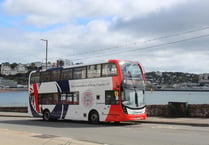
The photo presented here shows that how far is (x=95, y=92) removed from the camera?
19984 mm

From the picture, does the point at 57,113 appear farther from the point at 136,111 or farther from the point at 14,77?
the point at 14,77

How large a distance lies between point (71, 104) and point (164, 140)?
447 inches

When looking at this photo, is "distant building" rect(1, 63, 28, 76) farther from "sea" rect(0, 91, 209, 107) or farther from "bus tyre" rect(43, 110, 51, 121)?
"bus tyre" rect(43, 110, 51, 121)

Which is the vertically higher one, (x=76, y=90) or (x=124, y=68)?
(x=124, y=68)

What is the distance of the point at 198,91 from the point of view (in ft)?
419

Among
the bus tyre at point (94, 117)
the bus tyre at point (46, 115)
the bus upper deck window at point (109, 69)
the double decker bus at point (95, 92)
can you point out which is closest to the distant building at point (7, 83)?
the bus tyre at point (46, 115)

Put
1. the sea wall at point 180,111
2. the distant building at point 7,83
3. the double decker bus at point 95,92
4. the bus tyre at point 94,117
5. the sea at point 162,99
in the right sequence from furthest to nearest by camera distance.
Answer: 1. the distant building at point 7,83
2. the sea at point 162,99
3. the sea wall at point 180,111
4. the bus tyre at point 94,117
5. the double decker bus at point 95,92

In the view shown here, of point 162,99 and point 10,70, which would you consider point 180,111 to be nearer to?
point 162,99

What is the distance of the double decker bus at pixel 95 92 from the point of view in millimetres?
18531

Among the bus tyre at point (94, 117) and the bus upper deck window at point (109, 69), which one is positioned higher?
the bus upper deck window at point (109, 69)

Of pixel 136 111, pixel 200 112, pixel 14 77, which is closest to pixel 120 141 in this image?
pixel 136 111

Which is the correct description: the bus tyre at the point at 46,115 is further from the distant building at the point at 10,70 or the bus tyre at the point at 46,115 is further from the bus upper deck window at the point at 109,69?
the distant building at the point at 10,70

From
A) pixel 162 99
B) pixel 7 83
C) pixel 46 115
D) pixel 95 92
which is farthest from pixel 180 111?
pixel 7 83

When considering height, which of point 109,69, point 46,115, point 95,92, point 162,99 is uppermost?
point 109,69
